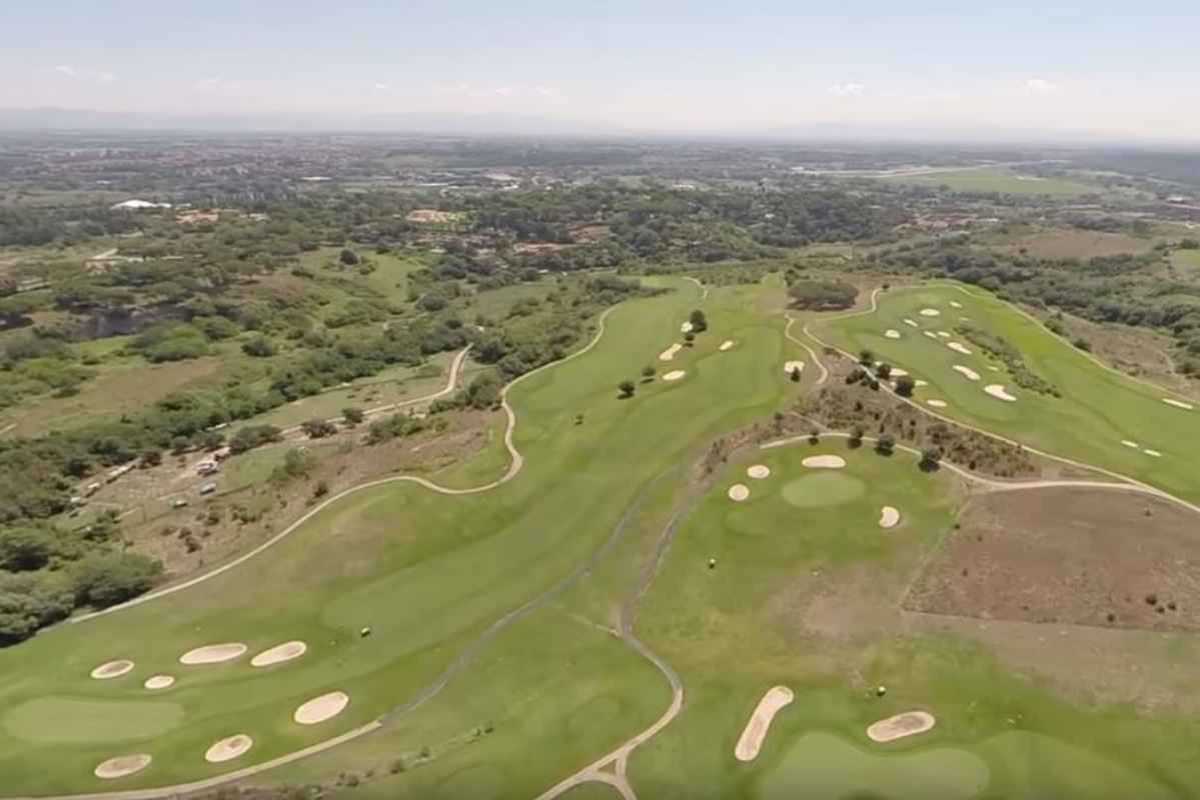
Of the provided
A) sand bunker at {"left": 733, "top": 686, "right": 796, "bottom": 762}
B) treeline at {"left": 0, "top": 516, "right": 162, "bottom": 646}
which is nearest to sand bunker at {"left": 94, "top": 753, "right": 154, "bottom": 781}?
treeline at {"left": 0, "top": 516, "right": 162, "bottom": 646}

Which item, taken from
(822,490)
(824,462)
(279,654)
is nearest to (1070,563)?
(822,490)

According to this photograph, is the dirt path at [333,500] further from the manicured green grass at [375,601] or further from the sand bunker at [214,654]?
the sand bunker at [214,654]

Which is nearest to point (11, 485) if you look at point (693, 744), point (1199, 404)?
point (693, 744)

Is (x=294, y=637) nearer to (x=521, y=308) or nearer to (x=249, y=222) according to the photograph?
(x=521, y=308)

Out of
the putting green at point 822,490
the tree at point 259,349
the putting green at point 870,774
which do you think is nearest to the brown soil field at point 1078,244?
the putting green at point 822,490

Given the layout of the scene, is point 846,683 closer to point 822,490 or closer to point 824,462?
point 822,490

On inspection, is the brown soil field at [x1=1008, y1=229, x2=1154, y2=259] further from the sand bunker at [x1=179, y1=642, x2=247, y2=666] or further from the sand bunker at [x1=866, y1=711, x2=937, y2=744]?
the sand bunker at [x1=179, y1=642, x2=247, y2=666]

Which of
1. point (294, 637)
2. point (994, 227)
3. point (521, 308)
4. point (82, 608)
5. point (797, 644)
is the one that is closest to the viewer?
point (797, 644)
